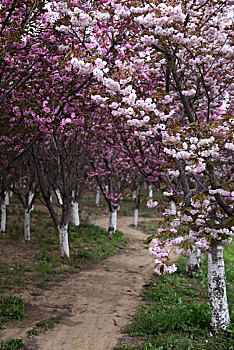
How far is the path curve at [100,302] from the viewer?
4910mm

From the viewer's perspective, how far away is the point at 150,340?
495 centimetres

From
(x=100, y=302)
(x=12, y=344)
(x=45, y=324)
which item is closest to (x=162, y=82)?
(x=100, y=302)

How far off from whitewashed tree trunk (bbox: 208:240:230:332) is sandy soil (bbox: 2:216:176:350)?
1.64 metres

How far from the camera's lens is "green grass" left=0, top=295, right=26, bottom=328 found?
18.5ft

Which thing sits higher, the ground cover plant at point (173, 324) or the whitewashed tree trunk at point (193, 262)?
the whitewashed tree trunk at point (193, 262)

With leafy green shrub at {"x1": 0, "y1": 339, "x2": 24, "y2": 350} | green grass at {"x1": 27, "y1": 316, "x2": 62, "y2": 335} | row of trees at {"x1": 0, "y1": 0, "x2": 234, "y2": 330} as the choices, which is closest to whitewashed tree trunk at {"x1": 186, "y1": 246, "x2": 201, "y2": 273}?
row of trees at {"x1": 0, "y1": 0, "x2": 234, "y2": 330}

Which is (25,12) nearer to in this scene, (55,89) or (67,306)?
(55,89)

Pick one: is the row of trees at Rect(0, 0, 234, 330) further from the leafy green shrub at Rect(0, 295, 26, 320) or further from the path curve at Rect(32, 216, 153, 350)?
the leafy green shrub at Rect(0, 295, 26, 320)

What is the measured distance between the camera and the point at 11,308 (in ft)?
19.2

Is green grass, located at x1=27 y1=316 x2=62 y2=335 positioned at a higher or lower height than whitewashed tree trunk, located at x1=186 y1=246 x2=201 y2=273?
lower

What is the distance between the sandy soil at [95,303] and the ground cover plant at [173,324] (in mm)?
302

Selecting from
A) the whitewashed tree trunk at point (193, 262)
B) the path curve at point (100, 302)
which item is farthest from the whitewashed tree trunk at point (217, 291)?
the whitewashed tree trunk at point (193, 262)

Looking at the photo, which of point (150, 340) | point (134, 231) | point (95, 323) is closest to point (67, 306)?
point (95, 323)

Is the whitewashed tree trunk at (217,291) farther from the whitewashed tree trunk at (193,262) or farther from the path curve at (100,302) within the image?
the whitewashed tree trunk at (193,262)
